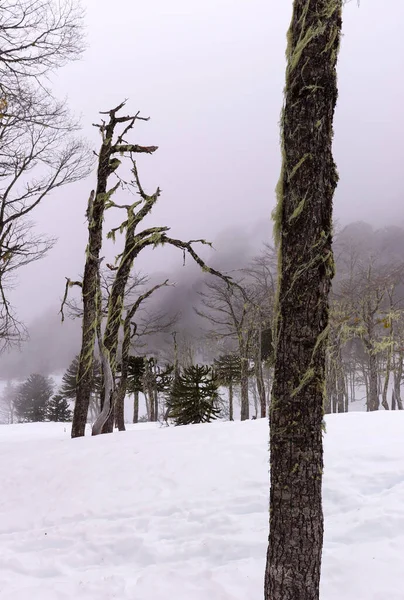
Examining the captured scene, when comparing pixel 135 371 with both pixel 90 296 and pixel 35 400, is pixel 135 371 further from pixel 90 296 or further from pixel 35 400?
pixel 35 400

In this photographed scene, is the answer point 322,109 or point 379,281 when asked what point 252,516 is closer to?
point 322,109

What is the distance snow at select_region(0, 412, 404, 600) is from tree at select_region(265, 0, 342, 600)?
1.39 meters

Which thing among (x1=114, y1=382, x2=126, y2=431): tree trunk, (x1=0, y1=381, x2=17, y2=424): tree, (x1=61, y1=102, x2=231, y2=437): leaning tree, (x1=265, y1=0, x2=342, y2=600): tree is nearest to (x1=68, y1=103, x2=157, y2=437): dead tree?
(x1=61, y1=102, x2=231, y2=437): leaning tree

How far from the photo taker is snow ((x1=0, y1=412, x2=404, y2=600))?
3.67 meters

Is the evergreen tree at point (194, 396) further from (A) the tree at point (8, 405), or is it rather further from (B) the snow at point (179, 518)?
(A) the tree at point (8, 405)

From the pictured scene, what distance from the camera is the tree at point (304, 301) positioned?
8.11 feet

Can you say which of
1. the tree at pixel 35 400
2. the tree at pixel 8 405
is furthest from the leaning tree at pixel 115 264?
the tree at pixel 8 405

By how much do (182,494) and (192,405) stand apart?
8226mm

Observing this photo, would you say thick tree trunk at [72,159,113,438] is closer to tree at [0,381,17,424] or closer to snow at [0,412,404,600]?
snow at [0,412,404,600]

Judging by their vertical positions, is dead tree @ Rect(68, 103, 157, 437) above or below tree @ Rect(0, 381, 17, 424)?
above

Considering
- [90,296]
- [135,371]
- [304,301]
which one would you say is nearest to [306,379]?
[304,301]

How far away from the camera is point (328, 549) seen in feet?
13.1

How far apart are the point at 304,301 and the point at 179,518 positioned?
12.2 ft

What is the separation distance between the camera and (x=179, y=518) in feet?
16.0
